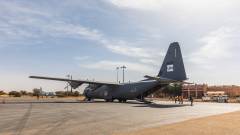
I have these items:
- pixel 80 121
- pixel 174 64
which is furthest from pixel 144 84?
pixel 80 121

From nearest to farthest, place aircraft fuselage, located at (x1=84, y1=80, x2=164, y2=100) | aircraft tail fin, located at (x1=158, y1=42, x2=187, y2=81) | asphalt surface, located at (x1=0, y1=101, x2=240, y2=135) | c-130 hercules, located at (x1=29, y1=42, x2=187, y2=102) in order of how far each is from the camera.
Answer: asphalt surface, located at (x1=0, y1=101, x2=240, y2=135) < aircraft tail fin, located at (x1=158, y1=42, x2=187, y2=81) < c-130 hercules, located at (x1=29, y1=42, x2=187, y2=102) < aircraft fuselage, located at (x1=84, y1=80, x2=164, y2=100)

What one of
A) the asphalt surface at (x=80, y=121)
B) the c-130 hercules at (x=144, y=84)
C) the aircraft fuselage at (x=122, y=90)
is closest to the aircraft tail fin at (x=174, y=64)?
the c-130 hercules at (x=144, y=84)

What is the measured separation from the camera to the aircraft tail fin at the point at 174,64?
45.0 metres

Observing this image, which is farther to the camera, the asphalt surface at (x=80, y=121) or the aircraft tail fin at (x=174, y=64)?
the aircraft tail fin at (x=174, y=64)

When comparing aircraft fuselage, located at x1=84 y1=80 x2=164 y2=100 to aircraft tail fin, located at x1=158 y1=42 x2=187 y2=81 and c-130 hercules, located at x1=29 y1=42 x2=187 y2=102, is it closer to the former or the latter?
c-130 hercules, located at x1=29 y1=42 x2=187 y2=102

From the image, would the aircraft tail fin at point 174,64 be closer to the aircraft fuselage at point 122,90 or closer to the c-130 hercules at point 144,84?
the c-130 hercules at point 144,84

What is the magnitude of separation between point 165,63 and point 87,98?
23.0 metres

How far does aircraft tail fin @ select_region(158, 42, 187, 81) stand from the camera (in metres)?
45.0

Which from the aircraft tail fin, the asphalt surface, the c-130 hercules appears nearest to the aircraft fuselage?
the c-130 hercules

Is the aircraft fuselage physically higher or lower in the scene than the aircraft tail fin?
lower

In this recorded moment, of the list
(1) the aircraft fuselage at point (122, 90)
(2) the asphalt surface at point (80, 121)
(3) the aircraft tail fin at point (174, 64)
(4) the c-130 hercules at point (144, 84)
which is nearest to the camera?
(2) the asphalt surface at point (80, 121)

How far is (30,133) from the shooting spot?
47.5ft

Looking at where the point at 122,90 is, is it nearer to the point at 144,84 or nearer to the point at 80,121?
the point at 144,84

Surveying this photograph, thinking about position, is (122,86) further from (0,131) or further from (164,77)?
(0,131)
